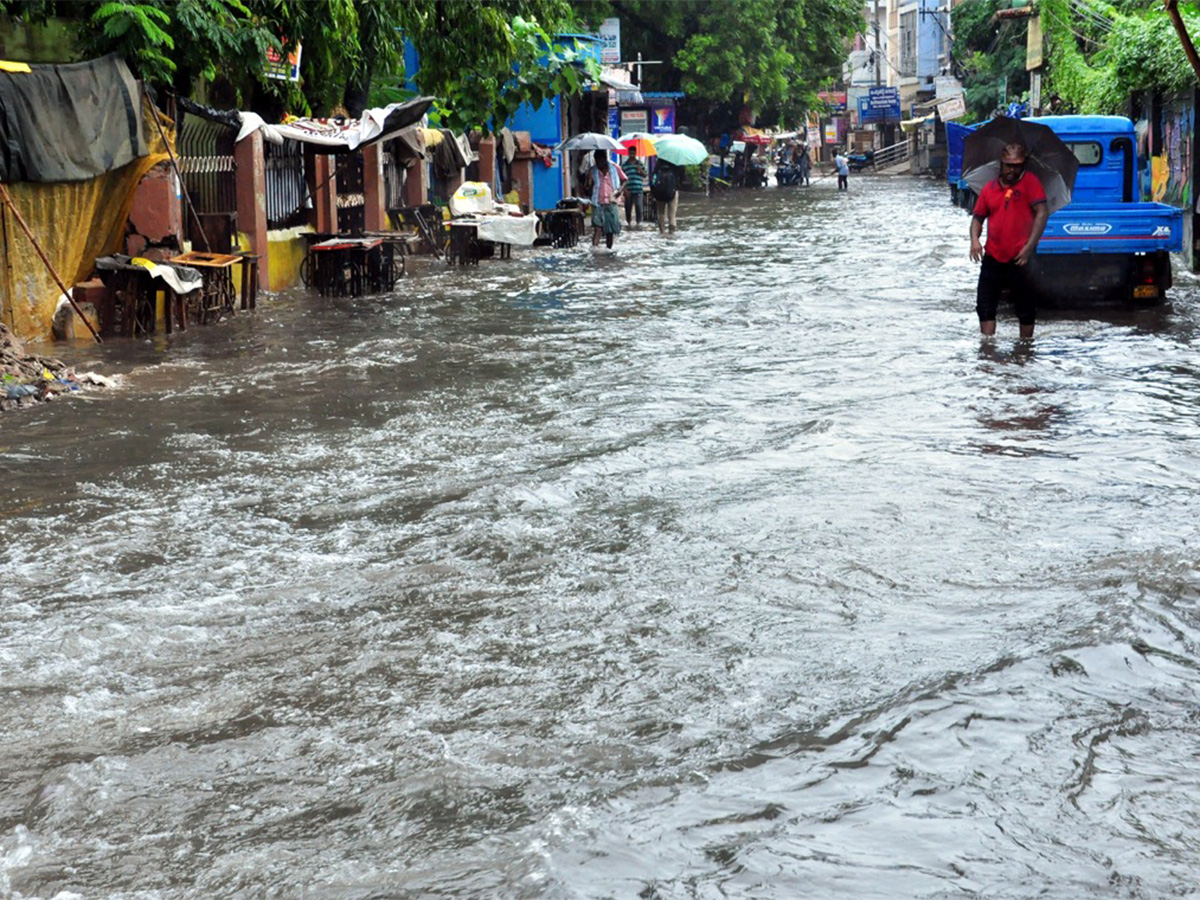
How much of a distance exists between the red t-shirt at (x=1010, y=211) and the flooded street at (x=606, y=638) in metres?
1.49

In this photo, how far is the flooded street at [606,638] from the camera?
3867mm

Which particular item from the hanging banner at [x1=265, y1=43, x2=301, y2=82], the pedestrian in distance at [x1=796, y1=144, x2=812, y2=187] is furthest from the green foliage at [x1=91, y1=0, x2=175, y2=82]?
the pedestrian in distance at [x1=796, y1=144, x2=812, y2=187]

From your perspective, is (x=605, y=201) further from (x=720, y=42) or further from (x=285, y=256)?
(x=720, y=42)

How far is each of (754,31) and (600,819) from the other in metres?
51.8

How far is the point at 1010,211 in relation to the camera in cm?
1232

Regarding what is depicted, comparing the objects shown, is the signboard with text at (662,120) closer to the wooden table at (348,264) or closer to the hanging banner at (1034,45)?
the hanging banner at (1034,45)

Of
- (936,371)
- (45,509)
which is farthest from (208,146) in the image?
(45,509)

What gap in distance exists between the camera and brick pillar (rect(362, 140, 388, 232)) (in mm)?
23953

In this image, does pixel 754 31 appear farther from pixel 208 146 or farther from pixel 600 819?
pixel 600 819

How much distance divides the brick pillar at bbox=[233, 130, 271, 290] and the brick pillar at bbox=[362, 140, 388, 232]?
534 cm

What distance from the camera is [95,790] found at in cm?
423

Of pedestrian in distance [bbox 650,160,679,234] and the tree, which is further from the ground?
the tree

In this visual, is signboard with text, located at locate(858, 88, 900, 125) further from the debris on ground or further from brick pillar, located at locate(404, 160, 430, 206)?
the debris on ground

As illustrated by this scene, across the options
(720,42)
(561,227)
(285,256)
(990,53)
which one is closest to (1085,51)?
(561,227)
